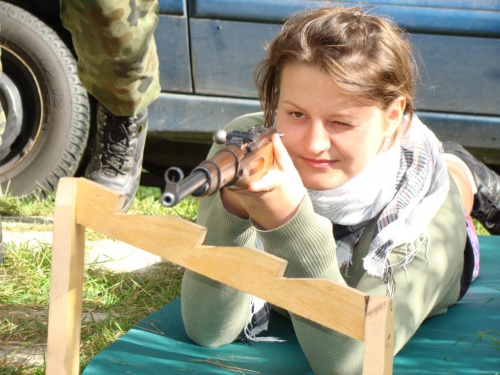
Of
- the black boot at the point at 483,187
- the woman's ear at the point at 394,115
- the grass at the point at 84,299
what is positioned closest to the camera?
the woman's ear at the point at 394,115

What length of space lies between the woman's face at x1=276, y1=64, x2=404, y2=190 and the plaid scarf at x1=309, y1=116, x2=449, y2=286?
5.3 inches

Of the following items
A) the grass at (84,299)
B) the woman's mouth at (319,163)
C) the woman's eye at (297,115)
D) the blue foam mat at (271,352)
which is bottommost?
the grass at (84,299)

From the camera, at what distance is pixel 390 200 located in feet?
8.20

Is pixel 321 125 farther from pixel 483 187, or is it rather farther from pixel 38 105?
pixel 38 105

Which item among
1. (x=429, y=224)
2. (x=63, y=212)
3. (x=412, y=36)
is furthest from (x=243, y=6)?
(x=63, y=212)

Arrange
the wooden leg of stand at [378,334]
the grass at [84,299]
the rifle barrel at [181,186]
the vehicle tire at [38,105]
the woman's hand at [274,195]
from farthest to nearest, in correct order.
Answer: the vehicle tire at [38,105]
the grass at [84,299]
the woman's hand at [274,195]
the wooden leg of stand at [378,334]
the rifle barrel at [181,186]

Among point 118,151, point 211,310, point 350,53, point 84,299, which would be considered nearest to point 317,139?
point 350,53

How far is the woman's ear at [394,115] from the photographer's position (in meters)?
2.32

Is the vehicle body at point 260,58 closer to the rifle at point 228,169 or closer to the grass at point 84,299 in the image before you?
the grass at point 84,299

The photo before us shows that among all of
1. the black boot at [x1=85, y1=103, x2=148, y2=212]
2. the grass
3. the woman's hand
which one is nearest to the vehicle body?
the black boot at [x1=85, y1=103, x2=148, y2=212]

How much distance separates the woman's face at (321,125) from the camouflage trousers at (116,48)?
1219 millimetres

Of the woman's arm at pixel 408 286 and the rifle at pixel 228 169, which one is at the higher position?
the rifle at pixel 228 169

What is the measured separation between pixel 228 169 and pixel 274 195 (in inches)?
10.7

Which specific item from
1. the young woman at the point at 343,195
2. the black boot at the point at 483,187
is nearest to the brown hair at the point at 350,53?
the young woman at the point at 343,195
